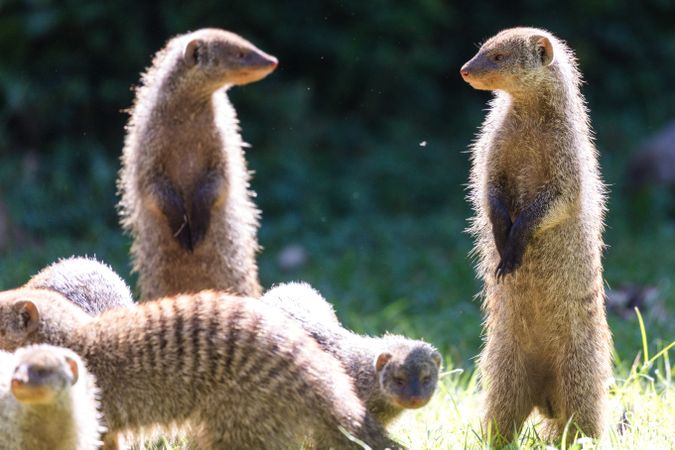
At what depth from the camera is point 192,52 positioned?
4977mm

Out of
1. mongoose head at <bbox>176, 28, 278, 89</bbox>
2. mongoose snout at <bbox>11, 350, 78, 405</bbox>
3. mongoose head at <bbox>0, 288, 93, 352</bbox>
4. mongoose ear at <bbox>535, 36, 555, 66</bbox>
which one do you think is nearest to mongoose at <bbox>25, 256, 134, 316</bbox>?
mongoose head at <bbox>0, 288, 93, 352</bbox>

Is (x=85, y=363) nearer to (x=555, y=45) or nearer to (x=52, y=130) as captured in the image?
(x=555, y=45)

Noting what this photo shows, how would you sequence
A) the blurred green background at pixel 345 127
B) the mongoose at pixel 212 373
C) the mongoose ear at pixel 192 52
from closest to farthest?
the mongoose at pixel 212 373 → the mongoose ear at pixel 192 52 → the blurred green background at pixel 345 127

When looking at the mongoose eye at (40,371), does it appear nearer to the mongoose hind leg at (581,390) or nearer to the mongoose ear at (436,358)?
the mongoose ear at (436,358)

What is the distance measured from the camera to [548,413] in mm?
4098

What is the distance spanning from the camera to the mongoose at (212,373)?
3461mm

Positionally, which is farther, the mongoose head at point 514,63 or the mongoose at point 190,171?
the mongoose at point 190,171

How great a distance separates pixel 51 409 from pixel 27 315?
498 mm

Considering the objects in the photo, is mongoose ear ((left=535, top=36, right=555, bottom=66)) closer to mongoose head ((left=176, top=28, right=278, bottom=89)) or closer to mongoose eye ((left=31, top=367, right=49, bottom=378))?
mongoose head ((left=176, top=28, right=278, bottom=89))

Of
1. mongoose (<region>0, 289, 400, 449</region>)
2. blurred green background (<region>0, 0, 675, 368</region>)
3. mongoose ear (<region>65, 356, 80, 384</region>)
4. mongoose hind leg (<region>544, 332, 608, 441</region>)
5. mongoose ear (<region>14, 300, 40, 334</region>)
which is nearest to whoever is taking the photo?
mongoose ear (<region>65, 356, 80, 384</region>)

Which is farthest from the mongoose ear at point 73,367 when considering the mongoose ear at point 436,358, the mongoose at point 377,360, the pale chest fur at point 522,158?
the pale chest fur at point 522,158

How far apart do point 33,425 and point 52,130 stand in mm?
5457

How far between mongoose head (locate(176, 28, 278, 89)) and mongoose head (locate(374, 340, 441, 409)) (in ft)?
5.12

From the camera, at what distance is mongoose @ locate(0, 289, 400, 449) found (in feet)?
11.4
